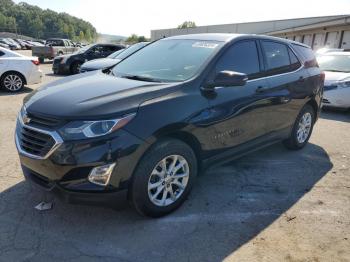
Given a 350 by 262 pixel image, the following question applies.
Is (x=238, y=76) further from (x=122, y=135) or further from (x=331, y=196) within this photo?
(x=331, y=196)

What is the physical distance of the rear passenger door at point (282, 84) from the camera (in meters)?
4.52

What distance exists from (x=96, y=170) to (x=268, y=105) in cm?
254

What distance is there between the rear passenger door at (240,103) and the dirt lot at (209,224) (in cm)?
68

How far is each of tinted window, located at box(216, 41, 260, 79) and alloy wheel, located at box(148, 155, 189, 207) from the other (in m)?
1.15

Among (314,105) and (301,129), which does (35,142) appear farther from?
(314,105)

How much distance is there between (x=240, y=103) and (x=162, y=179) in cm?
133

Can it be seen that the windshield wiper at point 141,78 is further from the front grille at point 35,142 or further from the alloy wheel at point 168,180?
the front grille at point 35,142

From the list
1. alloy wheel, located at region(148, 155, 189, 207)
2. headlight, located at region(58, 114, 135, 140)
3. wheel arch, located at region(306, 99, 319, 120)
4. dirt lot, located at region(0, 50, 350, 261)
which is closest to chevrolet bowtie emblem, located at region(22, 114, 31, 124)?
headlight, located at region(58, 114, 135, 140)

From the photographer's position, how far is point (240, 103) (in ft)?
13.0

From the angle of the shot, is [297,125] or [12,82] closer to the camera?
[297,125]

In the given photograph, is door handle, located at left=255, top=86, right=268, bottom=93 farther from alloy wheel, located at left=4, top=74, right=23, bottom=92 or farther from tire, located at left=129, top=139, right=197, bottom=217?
alloy wheel, located at left=4, top=74, right=23, bottom=92

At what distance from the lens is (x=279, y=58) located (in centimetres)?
487

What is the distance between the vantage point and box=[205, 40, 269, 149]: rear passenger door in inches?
147

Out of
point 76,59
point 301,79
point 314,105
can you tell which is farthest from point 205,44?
point 76,59
